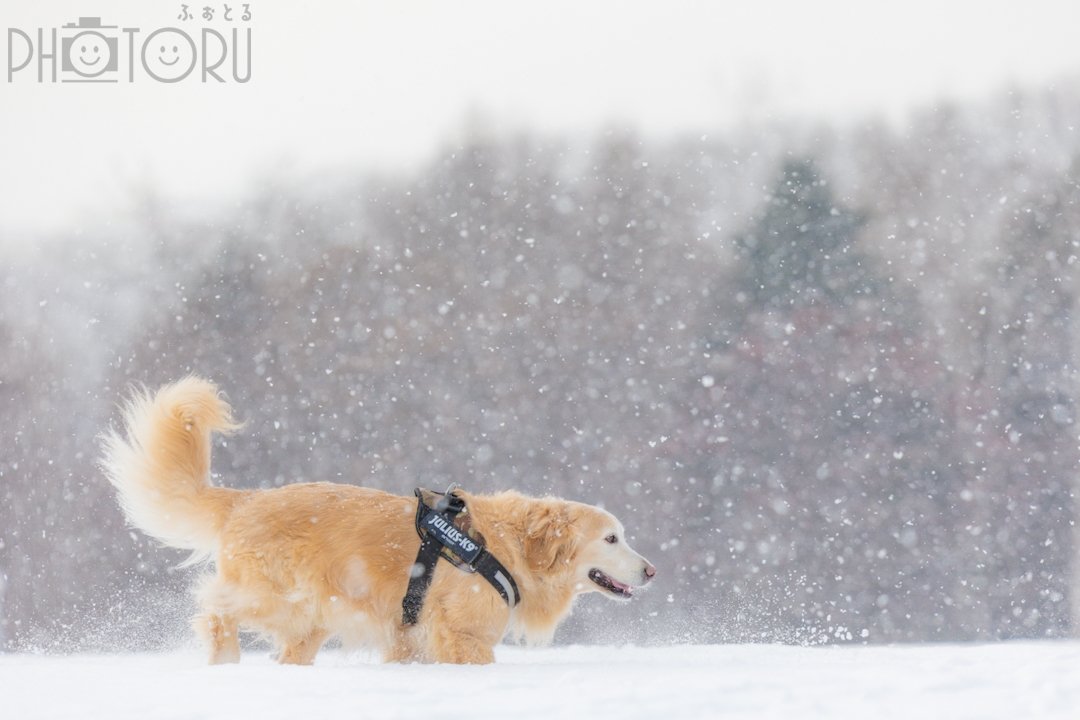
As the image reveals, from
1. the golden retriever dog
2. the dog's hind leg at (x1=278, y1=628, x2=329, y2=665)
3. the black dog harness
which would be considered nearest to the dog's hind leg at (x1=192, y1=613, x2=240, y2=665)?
the golden retriever dog

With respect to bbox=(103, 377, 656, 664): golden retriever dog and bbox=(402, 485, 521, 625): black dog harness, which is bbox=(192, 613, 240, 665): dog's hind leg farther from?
bbox=(402, 485, 521, 625): black dog harness

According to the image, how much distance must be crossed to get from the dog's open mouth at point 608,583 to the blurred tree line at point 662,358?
1065 centimetres

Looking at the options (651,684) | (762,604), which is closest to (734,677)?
(651,684)

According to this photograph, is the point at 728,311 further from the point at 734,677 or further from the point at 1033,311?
the point at 734,677

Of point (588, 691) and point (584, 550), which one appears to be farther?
point (584, 550)

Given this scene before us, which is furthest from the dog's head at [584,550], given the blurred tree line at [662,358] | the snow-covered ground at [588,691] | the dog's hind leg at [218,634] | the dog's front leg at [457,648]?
the blurred tree line at [662,358]

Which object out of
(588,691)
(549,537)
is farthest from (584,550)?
(588,691)

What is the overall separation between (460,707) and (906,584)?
1492cm

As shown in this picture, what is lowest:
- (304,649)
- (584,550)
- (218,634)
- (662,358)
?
(662,358)

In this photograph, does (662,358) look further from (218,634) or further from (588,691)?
(588,691)

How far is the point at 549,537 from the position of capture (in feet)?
15.1

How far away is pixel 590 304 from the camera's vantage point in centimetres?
1880

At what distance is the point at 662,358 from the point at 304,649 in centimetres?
1395

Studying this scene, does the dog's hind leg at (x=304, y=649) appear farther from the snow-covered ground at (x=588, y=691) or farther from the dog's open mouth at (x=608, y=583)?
the dog's open mouth at (x=608, y=583)
